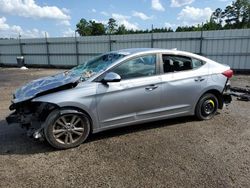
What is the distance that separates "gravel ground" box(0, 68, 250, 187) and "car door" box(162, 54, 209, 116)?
45 centimetres

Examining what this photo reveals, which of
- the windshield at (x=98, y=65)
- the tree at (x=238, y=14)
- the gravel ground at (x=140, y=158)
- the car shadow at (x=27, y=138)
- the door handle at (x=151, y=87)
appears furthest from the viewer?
the tree at (x=238, y=14)

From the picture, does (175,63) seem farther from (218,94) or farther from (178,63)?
(218,94)

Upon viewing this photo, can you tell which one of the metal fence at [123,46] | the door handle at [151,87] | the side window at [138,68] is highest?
the metal fence at [123,46]

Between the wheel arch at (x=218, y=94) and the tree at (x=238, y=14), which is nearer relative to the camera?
the wheel arch at (x=218, y=94)

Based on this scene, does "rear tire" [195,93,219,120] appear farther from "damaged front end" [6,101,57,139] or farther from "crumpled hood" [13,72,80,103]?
"damaged front end" [6,101,57,139]

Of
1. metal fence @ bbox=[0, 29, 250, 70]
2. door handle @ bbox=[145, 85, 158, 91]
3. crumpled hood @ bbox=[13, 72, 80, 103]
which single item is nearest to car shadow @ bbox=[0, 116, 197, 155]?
crumpled hood @ bbox=[13, 72, 80, 103]

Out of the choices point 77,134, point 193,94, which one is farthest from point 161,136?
point 77,134

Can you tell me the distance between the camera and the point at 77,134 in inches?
159

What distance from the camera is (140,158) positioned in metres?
3.62

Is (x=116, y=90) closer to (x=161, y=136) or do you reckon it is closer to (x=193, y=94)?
(x=161, y=136)

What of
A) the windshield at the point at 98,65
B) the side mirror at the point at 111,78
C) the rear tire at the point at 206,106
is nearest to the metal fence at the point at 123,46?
the rear tire at the point at 206,106

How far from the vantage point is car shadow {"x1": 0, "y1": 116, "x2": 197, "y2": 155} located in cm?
396

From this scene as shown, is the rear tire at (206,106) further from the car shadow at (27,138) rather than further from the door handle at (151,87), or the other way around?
the door handle at (151,87)

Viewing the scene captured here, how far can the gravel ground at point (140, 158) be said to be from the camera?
3.07 meters
